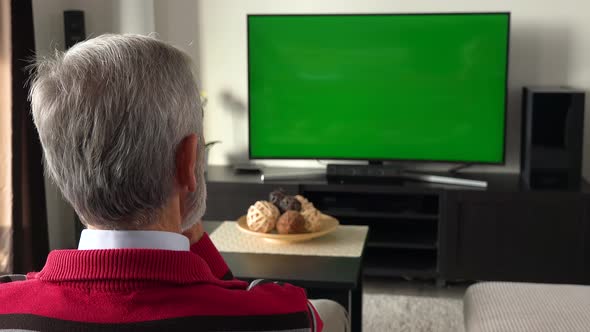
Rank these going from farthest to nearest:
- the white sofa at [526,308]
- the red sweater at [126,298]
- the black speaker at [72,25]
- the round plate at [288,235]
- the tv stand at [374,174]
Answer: the black speaker at [72,25] → the tv stand at [374,174] → the round plate at [288,235] → the white sofa at [526,308] → the red sweater at [126,298]

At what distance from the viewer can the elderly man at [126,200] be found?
1.04 metres

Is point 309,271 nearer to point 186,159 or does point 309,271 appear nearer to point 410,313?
point 410,313

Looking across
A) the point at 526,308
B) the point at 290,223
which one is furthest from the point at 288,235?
the point at 526,308

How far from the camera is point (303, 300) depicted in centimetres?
118

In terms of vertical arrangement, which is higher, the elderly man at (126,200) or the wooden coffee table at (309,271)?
the elderly man at (126,200)

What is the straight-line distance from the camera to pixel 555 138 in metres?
3.90

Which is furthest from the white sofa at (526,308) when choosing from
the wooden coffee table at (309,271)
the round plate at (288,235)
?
the round plate at (288,235)

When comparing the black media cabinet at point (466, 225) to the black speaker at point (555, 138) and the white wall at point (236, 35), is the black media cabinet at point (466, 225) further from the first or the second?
the white wall at point (236, 35)

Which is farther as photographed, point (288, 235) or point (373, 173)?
point (373, 173)

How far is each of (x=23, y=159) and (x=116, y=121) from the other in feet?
9.99

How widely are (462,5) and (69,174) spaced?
3466mm

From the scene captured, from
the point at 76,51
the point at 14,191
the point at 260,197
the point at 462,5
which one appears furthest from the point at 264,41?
the point at 76,51

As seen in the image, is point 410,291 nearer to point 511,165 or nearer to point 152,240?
point 511,165

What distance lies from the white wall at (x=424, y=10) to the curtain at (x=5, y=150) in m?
1.17
